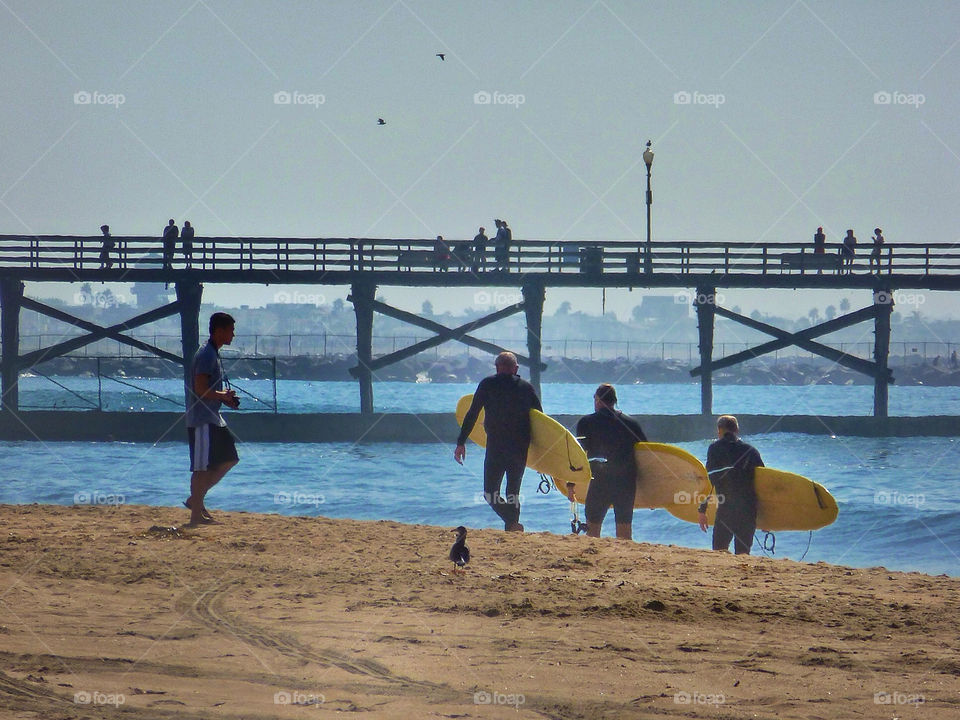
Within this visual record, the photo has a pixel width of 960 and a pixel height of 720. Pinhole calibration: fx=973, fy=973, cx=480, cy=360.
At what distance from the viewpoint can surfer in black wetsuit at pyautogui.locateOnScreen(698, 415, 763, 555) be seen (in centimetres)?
808

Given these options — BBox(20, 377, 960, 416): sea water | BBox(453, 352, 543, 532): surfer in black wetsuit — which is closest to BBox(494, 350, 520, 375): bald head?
BBox(453, 352, 543, 532): surfer in black wetsuit

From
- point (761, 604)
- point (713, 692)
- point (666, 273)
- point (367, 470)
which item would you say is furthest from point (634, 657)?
point (666, 273)

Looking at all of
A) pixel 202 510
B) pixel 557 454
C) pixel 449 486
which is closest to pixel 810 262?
pixel 449 486

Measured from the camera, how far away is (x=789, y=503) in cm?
870

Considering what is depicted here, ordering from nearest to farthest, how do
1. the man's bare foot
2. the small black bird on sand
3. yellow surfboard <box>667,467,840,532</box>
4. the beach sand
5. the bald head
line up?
the beach sand < the small black bird on sand < the man's bare foot < the bald head < yellow surfboard <box>667,467,840,532</box>

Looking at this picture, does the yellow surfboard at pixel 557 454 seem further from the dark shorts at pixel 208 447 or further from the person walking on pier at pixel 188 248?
the person walking on pier at pixel 188 248

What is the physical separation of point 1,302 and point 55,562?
19.4 meters

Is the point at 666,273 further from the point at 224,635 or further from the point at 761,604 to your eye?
the point at 224,635

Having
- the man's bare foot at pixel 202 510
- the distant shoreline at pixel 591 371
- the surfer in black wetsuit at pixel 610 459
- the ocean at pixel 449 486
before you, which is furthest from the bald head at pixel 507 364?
the distant shoreline at pixel 591 371

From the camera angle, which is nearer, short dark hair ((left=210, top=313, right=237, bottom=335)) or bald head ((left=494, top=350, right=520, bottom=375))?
short dark hair ((left=210, top=313, right=237, bottom=335))

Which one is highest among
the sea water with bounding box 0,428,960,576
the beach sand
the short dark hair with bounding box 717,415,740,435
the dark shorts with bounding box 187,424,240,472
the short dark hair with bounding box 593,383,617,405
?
the short dark hair with bounding box 593,383,617,405

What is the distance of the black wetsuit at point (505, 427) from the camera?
27.0 feet

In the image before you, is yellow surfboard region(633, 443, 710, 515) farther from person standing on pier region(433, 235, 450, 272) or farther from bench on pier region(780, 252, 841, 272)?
bench on pier region(780, 252, 841, 272)

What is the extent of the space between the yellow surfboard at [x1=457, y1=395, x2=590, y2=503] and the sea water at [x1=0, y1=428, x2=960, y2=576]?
180 inches
